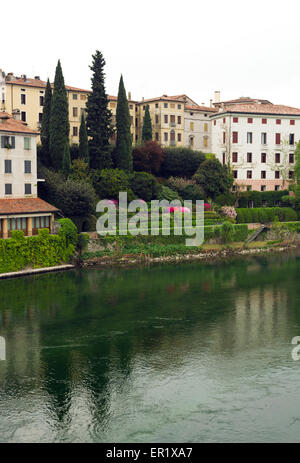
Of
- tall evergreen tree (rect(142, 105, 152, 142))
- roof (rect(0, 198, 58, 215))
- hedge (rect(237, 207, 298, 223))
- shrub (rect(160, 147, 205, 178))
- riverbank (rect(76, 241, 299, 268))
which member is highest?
tall evergreen tree (rect(142, 105, 152, 142))

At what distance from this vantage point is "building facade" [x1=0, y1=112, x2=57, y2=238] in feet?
148

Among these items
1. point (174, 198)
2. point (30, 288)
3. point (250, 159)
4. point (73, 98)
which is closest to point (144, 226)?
point (174, 198)

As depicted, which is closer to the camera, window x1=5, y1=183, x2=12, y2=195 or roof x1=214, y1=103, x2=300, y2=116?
window x1=5, y1=183, x2=12, y2=195

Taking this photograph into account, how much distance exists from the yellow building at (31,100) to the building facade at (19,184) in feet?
72.6

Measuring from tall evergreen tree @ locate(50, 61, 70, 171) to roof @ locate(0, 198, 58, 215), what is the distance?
726cm

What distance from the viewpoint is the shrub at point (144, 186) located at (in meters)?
58.1

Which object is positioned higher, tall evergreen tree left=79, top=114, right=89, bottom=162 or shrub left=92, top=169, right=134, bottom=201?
tall evergreen tree left=79, top=114, right=89, bottom=162

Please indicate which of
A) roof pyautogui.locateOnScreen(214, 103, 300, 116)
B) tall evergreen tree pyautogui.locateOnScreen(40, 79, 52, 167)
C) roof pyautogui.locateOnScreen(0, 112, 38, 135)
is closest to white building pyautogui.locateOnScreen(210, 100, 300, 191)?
roof pyautogui.locateOnScreen(214, 103, 300, 116)

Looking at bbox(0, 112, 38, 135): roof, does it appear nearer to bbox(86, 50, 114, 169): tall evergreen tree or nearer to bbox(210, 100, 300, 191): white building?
bbox(86, 50, 114, 169): tall evergreen tree

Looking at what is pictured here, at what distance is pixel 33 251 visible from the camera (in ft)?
143

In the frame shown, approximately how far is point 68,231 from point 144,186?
14571 millimetres

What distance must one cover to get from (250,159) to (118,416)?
55131mm

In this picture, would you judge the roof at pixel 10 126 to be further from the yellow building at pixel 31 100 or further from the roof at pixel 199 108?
the roof at pixel 199 108

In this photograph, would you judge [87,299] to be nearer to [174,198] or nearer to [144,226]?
[144,226]
